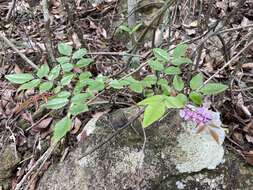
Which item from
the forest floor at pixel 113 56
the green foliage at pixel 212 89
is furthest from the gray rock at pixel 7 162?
the green foliage at pixel 212 89

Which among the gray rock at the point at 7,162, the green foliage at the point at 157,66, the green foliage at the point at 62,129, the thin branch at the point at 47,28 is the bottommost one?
the gray rock at the point at 7,162

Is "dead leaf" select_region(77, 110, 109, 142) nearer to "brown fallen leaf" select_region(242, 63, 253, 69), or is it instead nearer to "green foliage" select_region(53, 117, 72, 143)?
"green foliage" select_region(53, 117, 72, 143)

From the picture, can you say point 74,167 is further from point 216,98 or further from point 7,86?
point 7,86

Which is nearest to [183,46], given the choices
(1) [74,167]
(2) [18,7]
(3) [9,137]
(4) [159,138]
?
(4) [159,138]

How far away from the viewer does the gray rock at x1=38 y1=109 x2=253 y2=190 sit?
161 centimetres

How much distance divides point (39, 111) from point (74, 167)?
474 mm

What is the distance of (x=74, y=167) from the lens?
1.74 meters

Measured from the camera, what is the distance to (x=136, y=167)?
165 cm

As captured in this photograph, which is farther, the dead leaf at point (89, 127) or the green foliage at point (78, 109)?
the dead leaf at point (89, 127)

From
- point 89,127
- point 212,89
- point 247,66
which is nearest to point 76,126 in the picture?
point 89,127

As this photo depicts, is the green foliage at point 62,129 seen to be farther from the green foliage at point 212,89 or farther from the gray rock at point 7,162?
the gray rock at point 7,162

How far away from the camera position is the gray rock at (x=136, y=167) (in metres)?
1.61

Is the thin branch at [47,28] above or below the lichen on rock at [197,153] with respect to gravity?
above

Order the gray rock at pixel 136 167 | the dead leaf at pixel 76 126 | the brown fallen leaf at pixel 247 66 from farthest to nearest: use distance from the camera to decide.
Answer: the brown fallen leaf at pixel 247 66 < the dead leaf at pixel 76 126 < the gray rock at pixel 136 167
